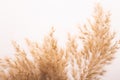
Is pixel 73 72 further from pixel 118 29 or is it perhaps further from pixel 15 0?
pixel 15 0

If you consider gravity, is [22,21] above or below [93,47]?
above

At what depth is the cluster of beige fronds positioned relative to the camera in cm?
396

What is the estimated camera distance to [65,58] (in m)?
4.03

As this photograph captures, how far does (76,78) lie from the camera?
14.1 feet

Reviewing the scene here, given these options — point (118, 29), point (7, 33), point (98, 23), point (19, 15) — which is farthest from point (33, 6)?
point (98, 23)

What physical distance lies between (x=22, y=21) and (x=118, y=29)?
2.35 meters

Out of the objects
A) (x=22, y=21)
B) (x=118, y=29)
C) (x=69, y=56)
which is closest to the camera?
(x=69, y=56)

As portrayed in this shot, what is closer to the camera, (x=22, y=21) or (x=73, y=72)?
(x=73, y=72)

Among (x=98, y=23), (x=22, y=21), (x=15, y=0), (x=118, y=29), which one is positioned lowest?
(x=98, y=23)

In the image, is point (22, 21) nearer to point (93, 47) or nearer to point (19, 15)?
point (19, 15)

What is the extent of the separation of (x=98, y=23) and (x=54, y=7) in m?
2.62

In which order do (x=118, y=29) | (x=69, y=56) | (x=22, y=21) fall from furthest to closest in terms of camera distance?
1. (x=22, y=21)
2. (x=118, y=29)
3. (x=69, y=56)

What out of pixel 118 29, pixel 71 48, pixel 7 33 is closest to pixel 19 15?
pixel 7 33

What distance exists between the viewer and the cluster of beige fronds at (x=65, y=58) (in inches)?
156
